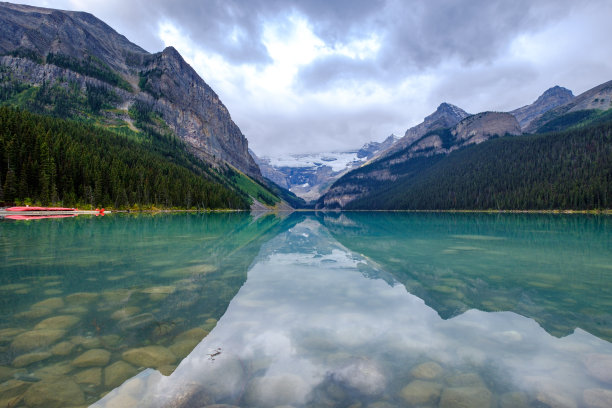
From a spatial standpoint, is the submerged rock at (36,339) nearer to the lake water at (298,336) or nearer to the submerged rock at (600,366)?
the lake water at (298,336)

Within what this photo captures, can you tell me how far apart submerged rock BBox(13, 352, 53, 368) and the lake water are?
4cm

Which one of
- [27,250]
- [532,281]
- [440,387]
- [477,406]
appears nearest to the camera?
[477,406]

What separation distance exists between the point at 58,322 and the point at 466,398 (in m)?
11.4

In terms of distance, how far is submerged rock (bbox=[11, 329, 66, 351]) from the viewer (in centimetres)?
770

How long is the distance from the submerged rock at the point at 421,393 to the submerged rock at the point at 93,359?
6.88 meters

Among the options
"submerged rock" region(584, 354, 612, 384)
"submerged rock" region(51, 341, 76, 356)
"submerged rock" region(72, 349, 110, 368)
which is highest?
"submerged rock" region(51, 341, 76, 356)

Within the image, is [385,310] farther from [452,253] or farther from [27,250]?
[27,250]

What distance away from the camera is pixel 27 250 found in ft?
72.0

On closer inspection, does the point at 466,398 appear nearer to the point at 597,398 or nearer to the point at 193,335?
the point at 597,398

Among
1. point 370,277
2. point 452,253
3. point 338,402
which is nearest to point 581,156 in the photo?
point 452,253

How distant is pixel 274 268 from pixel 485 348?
45.3 ft

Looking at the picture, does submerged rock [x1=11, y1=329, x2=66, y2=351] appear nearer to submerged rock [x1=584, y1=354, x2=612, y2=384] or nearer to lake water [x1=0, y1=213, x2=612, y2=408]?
lake water [x1=0, y1=213, x2=612, y2=408]

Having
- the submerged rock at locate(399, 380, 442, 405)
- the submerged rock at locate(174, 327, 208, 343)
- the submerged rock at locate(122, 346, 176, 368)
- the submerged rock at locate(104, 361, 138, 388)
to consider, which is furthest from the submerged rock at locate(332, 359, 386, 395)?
the submerged rock at locate(104, 361, 138, 388)

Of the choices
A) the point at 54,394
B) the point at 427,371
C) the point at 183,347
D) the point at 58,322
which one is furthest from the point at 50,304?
the point at 427,371
